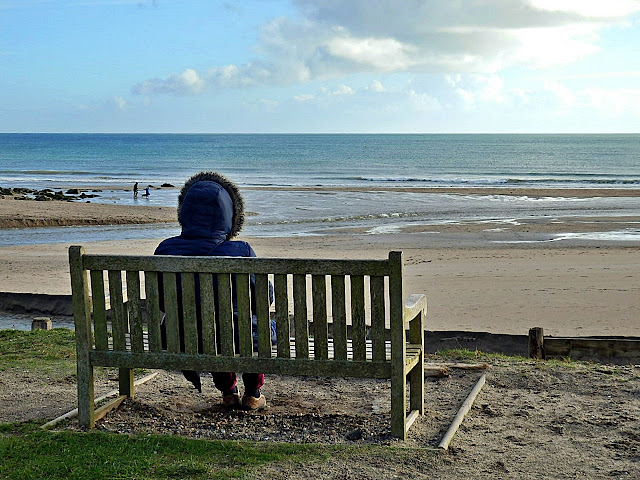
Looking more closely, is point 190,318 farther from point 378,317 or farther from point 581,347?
point 581,347

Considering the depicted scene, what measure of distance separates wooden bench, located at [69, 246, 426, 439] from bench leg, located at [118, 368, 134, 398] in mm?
666

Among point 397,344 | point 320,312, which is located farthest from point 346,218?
point 397,344

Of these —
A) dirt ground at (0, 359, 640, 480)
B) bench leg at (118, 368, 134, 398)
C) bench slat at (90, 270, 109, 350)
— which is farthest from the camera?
bench leg at (118, 368, 134, 398)

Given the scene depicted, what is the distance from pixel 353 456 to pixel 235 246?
1636mm

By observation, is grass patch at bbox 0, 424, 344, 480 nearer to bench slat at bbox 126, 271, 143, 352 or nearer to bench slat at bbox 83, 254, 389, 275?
bench slat at bbox 126, 271, 143, 352

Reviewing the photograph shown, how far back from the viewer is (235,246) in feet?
17.7

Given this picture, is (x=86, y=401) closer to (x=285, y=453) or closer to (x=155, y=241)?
(x=285, y=453)

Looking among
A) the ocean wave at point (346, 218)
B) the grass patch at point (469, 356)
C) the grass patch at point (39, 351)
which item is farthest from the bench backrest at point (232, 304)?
the ocean wave at point (346, 218)

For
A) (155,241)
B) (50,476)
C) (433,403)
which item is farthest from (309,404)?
(155,241)

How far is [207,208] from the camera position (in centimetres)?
536

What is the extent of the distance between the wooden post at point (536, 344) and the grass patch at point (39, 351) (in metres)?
4.40

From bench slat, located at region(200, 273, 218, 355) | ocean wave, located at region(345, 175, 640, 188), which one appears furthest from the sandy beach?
ocean wave, located at region(345, 175, 640, 188)

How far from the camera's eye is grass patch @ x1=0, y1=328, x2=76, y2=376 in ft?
24.0

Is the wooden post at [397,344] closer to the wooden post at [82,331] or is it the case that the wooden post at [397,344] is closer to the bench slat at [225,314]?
the bench slat at [225,314]
